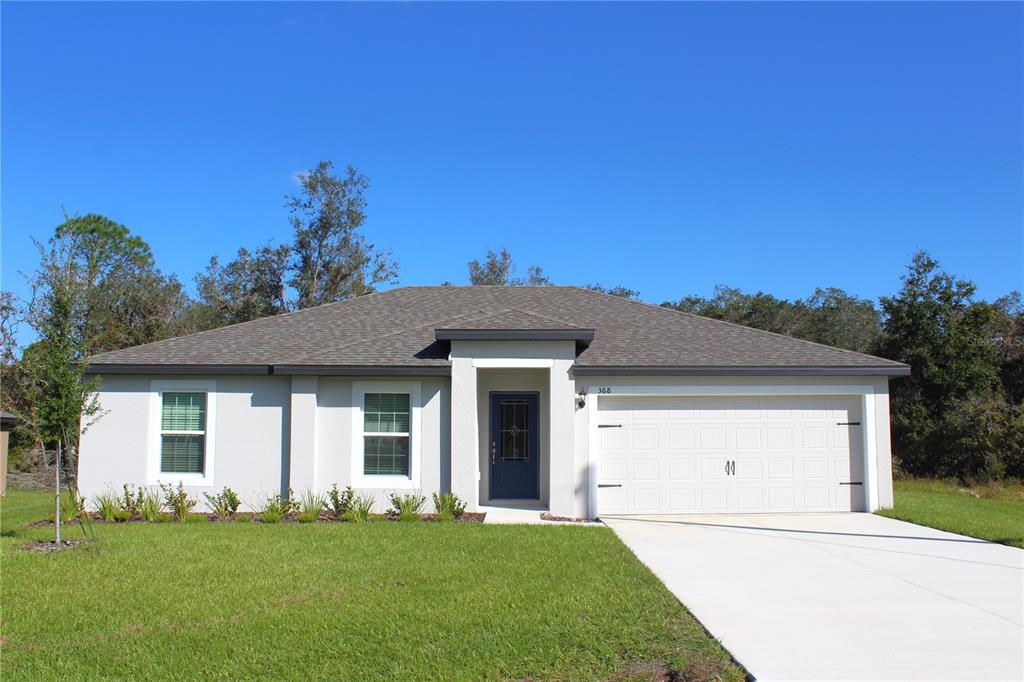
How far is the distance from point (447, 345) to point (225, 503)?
4.87 meters

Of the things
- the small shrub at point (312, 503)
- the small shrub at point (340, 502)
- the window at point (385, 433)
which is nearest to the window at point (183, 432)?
the small shrub at point (312, 503)

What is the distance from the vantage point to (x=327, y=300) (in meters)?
34.9

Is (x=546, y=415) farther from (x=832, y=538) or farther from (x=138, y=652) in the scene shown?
(x=138, y=652)

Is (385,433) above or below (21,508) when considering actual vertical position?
above

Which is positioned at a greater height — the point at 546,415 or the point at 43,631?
the point at 546,415

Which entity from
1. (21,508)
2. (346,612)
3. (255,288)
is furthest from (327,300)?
(346,612)

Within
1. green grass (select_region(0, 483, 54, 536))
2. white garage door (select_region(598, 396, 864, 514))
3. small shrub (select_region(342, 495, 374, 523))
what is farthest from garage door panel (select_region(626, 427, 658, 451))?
green grass (select_region(0, 483, 54, 536))

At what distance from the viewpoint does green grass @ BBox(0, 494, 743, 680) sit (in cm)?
552

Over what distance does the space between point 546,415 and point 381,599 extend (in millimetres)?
Result: 7987

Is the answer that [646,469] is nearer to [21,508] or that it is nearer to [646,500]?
[646,500]

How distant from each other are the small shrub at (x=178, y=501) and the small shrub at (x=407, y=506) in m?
3.52

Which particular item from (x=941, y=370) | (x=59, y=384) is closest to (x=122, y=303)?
(x=59, y=384)

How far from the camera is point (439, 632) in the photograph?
20.4 feet

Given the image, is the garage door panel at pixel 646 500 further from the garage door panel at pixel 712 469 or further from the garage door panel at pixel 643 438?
the garage door panel at pixel 712 469
